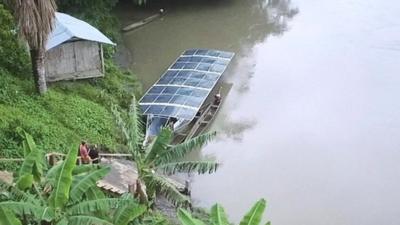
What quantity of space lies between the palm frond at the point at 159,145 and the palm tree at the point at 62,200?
6.61ft

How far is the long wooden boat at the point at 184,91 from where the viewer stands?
25.0 metres

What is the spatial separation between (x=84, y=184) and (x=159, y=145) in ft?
9.85

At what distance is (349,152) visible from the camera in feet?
81.8

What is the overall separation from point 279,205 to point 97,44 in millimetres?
9748

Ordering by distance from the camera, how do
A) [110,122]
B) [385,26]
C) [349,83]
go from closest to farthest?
[110,122], [349,83], [385,26]

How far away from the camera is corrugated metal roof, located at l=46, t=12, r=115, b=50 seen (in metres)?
23.9

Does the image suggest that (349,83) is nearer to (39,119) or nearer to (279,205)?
(279,205)

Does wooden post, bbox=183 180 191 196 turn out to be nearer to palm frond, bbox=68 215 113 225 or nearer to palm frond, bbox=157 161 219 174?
palm frond, bbox=157 161 219 174

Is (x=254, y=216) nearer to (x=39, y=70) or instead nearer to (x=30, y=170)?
(x=30, y=170)

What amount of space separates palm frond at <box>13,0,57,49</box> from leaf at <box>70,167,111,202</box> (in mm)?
8324

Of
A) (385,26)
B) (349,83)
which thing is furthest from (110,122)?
(385,26)

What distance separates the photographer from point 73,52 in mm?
24688

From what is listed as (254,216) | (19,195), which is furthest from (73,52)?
(254,216)

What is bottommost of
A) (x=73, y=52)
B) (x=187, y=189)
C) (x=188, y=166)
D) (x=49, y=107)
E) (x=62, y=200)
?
(x=187, y=189)
